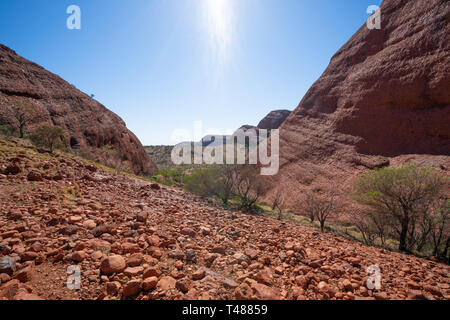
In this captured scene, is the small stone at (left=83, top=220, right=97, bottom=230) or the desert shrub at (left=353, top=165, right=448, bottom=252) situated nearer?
the small stone at (left=83, top=220, right=97, bottom=230)

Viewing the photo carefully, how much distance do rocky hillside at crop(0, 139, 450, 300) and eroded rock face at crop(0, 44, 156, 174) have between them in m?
17.5

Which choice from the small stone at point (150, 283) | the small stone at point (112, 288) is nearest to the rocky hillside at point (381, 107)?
the small stone at point (150, 283)

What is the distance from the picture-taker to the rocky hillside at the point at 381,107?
555 inches

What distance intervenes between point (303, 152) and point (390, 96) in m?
8.90

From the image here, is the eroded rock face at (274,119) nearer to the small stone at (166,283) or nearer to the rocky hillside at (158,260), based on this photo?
the rocky hillside at (158,260)

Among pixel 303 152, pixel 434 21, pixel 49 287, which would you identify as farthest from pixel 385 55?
pixel 49 287

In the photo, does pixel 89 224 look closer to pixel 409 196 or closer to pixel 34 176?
pixel 34 176

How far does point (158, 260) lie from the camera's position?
2.67 metres

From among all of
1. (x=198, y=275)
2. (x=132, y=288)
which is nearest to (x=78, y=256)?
(x=132, y=288)

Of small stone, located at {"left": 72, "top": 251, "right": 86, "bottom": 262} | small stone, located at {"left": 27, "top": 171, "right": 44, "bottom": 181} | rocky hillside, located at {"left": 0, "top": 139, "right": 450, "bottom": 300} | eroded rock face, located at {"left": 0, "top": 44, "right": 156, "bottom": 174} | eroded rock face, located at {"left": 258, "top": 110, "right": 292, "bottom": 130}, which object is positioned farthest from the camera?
eroded rock face, located at {"left": 258, "top": 110, "right": 292, "bottom": 130}

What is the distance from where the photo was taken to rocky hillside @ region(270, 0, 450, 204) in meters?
14.1

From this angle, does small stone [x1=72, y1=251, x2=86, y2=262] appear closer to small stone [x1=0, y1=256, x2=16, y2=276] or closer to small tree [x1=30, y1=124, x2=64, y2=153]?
small stone [x1=0, y1=256, x2=16, y2=276]

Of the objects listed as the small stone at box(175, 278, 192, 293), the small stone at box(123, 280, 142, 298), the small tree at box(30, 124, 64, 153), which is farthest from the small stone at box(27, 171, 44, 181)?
the small tree at box(30, 124, 64, 153)

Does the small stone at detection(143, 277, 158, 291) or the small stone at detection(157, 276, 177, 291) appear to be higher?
the small stone at detection(143, 277, 158, 291)
